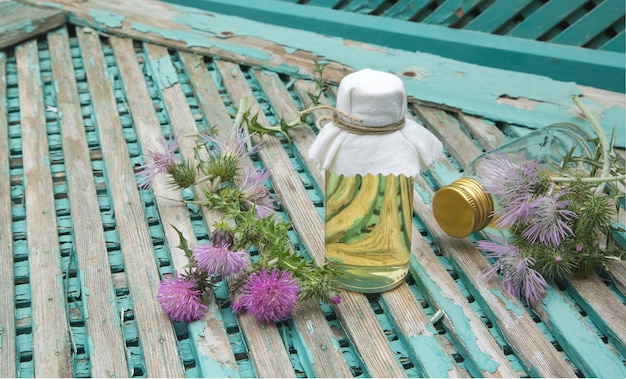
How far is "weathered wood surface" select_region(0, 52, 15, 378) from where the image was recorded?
3.65 feet

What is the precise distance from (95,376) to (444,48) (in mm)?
1444

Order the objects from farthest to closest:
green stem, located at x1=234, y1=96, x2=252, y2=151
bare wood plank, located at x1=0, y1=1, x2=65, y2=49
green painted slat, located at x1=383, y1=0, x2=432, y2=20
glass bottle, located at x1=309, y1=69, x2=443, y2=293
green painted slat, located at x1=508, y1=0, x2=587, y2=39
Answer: green painted slat, located at x1=383, y1=0, x2=432, y2=20 → green painted slat, located at x1=508, y1=0, x2=587, y2=39 → bare wood plank, located at x1=0, y1=1, x2=65, y2=49 → green stem, located at x1=234, y1=96, x2=252, y2=151 → glass bottle, located at x1=309, y1=69, x2=443, y2=293

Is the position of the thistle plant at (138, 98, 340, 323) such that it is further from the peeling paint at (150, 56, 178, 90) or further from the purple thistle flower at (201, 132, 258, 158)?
the peeling paint at (150, 56, 178, 90)

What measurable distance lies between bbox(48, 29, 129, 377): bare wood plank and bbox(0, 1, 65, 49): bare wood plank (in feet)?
0.47

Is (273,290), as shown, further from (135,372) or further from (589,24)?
(589,24)

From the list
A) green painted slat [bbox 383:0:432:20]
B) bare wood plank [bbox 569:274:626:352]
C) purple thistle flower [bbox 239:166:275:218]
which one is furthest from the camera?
green painted slat [bbox 383:0:432:20]

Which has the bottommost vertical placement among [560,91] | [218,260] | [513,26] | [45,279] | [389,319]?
[389,319]

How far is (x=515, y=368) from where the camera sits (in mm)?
1135

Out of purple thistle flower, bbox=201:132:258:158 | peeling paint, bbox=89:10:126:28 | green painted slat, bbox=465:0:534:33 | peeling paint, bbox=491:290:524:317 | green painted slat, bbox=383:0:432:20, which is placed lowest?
peeling paint, bbox=491:290:524:317

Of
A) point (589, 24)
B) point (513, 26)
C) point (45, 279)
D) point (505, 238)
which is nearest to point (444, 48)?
point (513, 26)

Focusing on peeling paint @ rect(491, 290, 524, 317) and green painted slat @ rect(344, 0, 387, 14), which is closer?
peeling paint @ rect(491, 290, 524, 317)

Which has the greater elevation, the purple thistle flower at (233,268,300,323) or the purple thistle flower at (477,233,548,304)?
the purple thistle flower at (233,268,300,323)

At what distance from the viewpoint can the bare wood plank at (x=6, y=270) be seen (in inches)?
43.7

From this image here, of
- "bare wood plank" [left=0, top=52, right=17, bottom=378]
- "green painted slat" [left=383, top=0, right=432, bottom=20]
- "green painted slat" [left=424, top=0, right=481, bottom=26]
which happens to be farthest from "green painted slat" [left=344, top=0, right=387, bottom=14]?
"bare wood plank" [left=0, top=52, right=17, bottom=378]
